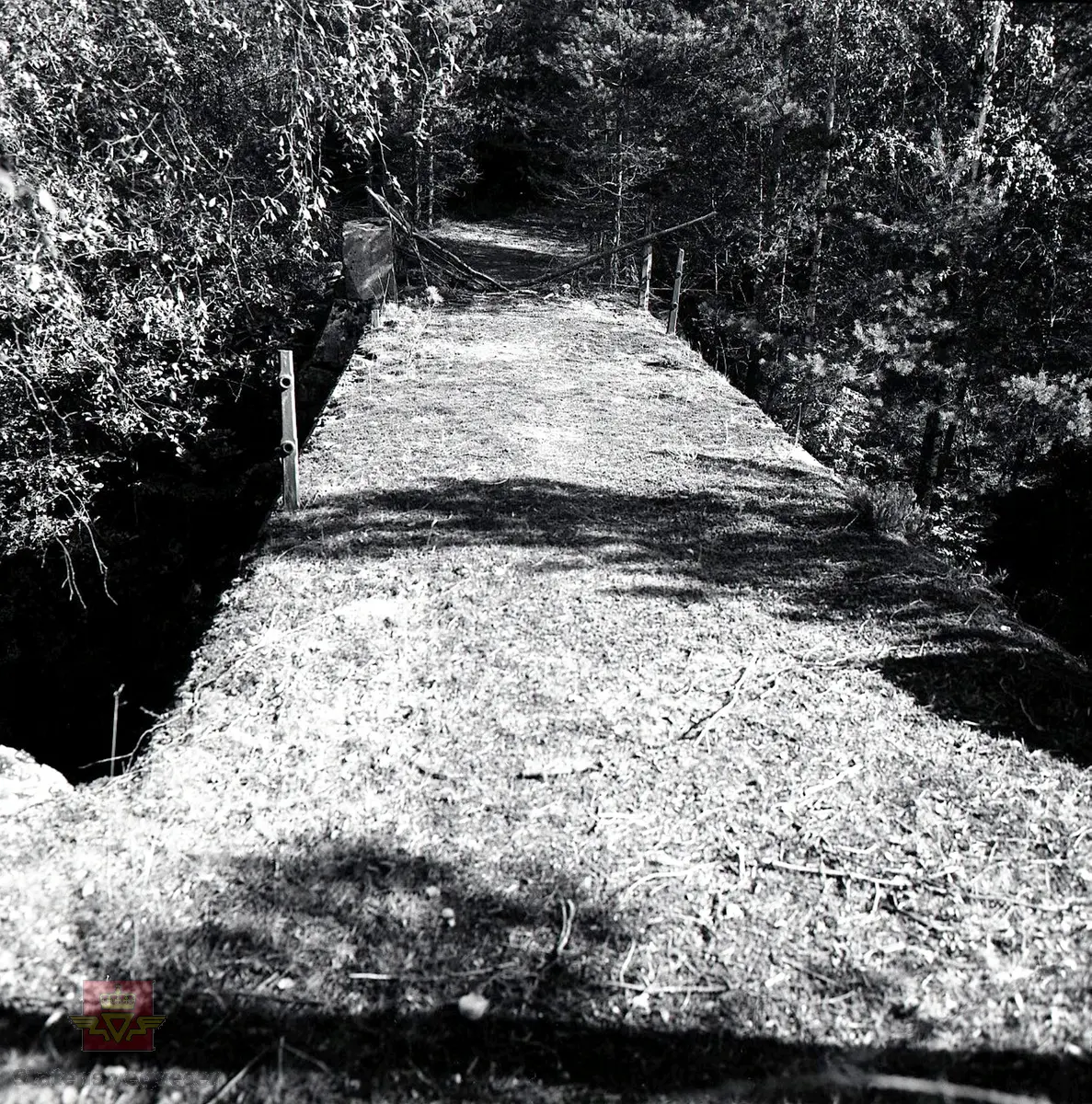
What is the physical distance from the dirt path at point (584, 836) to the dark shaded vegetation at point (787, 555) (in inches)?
1.2

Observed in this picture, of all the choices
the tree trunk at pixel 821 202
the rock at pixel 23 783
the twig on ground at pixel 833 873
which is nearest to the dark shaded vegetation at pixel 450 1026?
the twig on ground at pixel 833 873

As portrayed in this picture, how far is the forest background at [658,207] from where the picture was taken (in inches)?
208

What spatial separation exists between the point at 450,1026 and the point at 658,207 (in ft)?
61.6

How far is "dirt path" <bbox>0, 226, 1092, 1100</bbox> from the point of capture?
7.15 ft

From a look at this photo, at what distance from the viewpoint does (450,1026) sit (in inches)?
86.6

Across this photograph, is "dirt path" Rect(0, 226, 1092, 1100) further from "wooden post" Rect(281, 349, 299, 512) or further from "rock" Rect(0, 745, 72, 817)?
"wooden post" Rect(281, 349, 299, 512)

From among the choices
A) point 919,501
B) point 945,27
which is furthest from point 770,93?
point 919,501

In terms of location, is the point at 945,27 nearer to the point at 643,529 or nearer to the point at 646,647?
the point at 643,529

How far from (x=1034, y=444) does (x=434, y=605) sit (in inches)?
470

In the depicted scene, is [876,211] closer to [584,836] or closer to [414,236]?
[414,236]

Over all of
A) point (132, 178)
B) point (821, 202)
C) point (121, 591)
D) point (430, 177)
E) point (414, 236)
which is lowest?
point (121, 591)

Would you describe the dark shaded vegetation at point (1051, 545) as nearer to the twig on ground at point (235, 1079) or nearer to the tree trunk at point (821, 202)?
the tree trunk at point (821, 202)

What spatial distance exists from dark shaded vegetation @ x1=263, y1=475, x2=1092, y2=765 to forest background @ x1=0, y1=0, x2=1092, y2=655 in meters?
0.90

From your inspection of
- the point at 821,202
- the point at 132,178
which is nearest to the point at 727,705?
the point at 132,178
